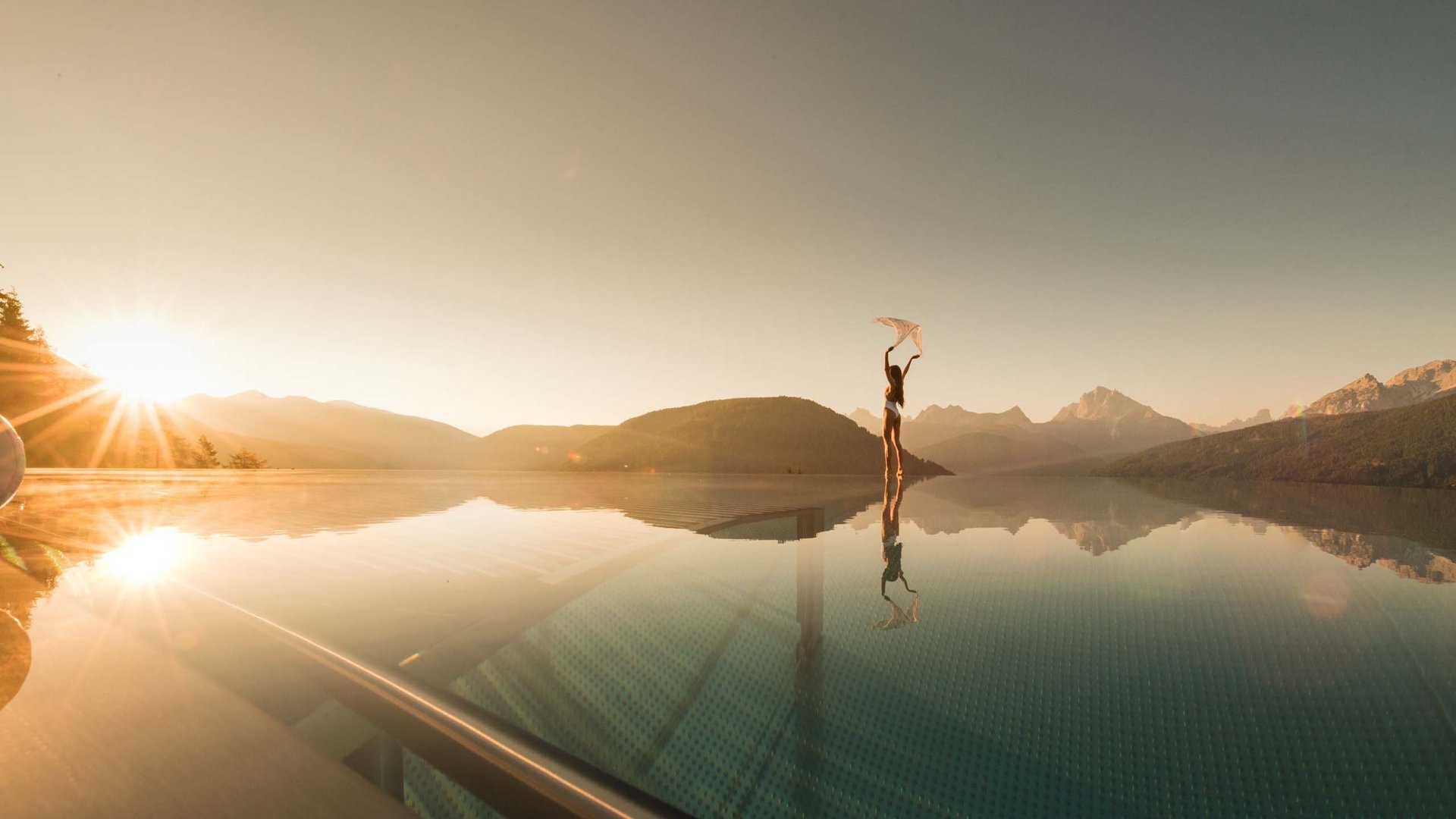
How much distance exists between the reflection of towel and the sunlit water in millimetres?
21

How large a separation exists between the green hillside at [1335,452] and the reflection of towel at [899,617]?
63.5 meters

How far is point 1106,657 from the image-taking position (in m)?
3.42

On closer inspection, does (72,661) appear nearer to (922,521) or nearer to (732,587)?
(732,587)

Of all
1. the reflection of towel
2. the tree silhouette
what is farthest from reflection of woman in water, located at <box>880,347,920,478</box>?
the tree silhouette

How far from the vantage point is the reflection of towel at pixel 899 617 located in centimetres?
396

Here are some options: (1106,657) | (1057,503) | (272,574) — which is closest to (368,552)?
(272,574)

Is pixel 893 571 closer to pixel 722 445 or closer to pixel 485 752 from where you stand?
pixel 485 752

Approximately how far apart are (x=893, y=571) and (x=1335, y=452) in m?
78.2

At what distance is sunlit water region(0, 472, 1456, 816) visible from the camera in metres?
2.15

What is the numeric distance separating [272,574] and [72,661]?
9.41 feet

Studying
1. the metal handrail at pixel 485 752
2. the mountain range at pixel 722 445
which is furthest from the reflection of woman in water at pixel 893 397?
the mountain range at pixel 722 445

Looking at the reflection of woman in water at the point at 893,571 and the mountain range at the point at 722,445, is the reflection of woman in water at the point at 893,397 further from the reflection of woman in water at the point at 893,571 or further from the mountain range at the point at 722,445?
the mountain range at the point at 722,445

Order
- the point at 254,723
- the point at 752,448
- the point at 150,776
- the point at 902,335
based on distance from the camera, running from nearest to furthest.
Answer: the point at 150,776
the point at 254,723
the point at 902,335
the point at 752,448

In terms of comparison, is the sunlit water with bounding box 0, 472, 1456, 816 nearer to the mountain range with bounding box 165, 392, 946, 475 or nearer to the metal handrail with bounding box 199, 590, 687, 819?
the metal handrail with bounding box 199, 590, 687, 819
